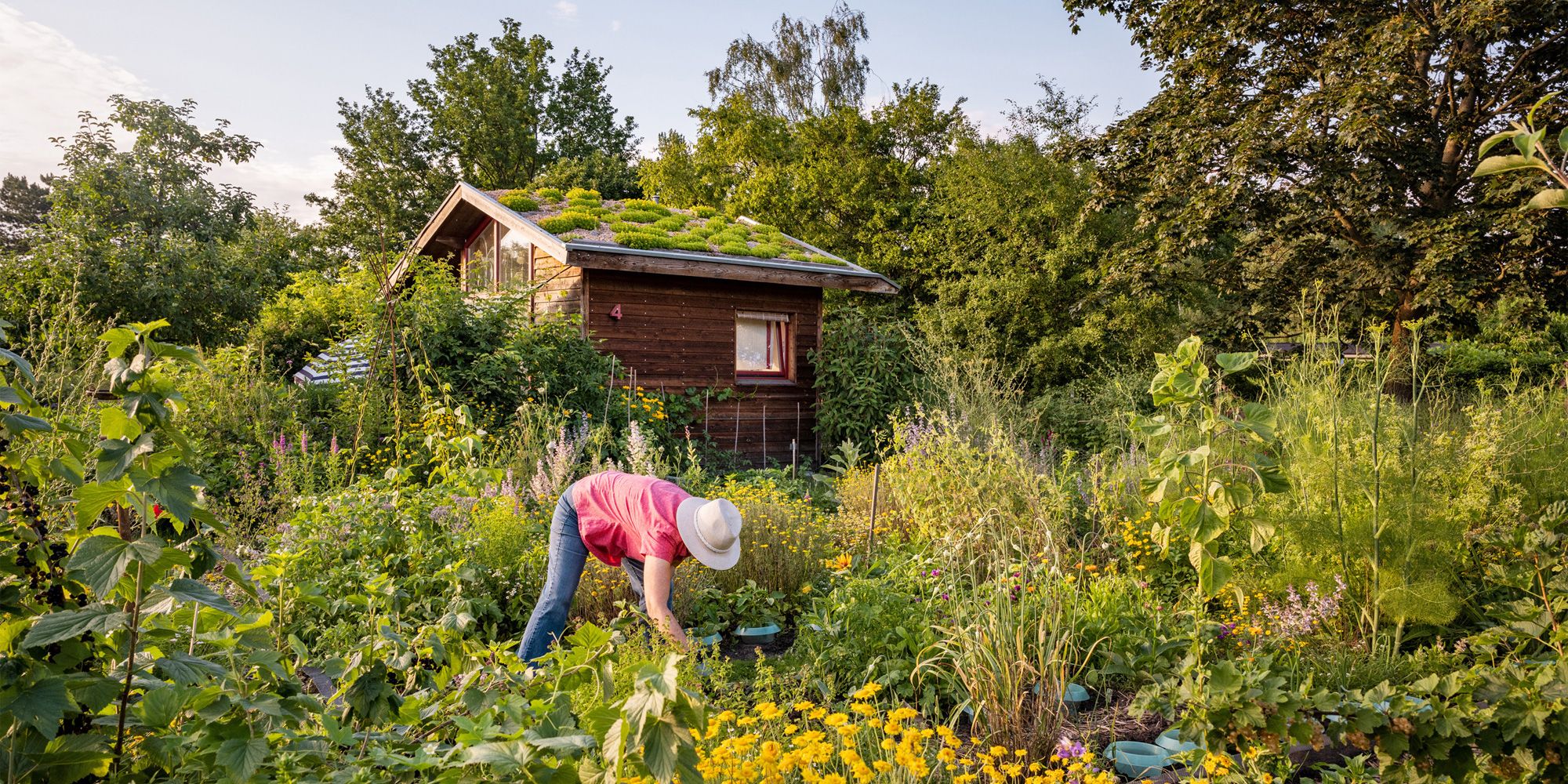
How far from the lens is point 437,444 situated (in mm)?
4457

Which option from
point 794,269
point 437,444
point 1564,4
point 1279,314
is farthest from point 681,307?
point 1564,4

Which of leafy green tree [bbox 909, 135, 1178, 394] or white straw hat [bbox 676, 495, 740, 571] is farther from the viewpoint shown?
leafy green tree [bbox 909, 135, 1178, 394]

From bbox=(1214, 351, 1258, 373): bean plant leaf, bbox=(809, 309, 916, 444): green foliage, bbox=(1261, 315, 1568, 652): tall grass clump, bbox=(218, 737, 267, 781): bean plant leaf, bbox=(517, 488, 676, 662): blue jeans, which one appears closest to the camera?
bbox=(218, 737, 267, 781): bean plant leaf

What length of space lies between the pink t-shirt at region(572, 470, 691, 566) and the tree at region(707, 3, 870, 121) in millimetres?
21014

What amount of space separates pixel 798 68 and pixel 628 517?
22.4 meters

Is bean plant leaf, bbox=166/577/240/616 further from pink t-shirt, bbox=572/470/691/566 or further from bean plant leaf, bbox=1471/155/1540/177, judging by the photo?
pink t-shirt, bbox=572/470/691/566

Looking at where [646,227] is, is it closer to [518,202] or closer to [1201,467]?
[518,202]

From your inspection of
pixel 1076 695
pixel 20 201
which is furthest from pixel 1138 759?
pixel 20 201

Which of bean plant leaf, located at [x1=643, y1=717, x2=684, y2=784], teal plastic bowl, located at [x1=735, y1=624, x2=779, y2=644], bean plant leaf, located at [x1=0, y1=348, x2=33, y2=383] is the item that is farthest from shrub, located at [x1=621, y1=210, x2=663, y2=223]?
bean plant leaf, located at [x1=643, y1=717, x2=684, y2=784]

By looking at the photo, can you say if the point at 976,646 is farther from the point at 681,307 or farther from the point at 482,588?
the point at 681,307

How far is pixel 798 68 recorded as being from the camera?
23609mm

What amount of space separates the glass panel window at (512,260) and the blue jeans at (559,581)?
845cm

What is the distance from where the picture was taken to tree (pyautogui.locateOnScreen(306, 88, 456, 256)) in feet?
85.0

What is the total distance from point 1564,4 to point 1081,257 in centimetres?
741
